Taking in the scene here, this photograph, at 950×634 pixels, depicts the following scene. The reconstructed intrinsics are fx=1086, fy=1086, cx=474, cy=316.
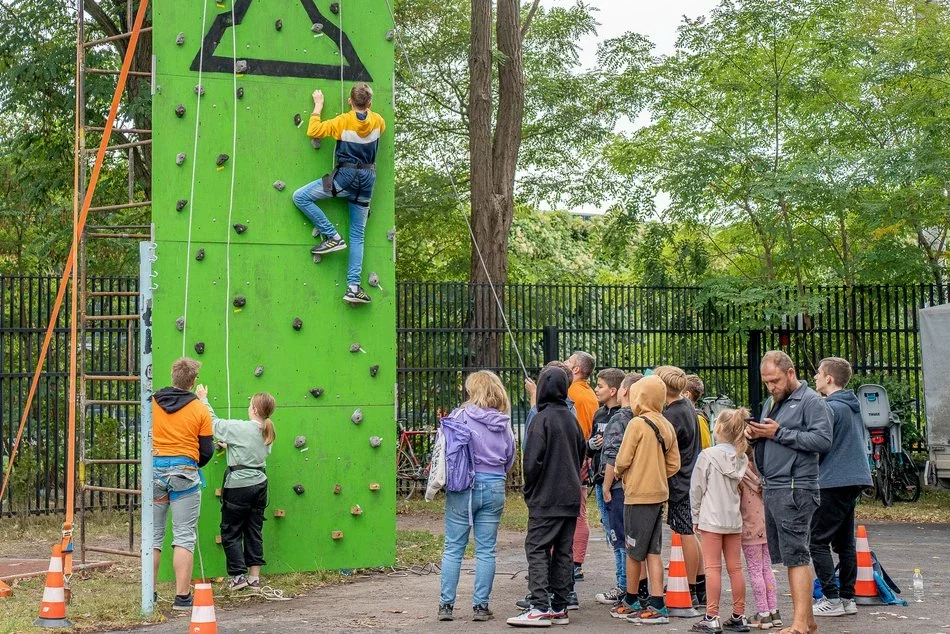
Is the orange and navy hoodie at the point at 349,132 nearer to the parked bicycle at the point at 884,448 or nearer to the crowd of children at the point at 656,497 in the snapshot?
the crowd of children at the point at 656,497

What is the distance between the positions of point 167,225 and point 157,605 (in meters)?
3.29

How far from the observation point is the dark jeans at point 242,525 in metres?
9.15

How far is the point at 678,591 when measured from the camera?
8102 mm

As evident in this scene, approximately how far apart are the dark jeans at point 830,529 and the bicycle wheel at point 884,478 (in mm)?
7807

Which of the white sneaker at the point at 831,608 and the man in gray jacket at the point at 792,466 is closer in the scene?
the man in gray jacket at the point at 792,466

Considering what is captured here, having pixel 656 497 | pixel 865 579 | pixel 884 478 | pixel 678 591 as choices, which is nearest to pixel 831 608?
pixel 865 579

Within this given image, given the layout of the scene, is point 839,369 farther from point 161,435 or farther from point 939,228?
point 939,228

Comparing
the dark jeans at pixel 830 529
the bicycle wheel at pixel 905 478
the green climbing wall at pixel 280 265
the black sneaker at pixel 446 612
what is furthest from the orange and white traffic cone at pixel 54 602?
the bicycle wheel at pixel 905 478

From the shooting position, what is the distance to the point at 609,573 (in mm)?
10172

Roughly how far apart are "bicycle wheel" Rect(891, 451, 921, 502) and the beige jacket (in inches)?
366

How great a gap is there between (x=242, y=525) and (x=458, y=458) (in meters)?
2.48

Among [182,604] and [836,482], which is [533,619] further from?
[182,604]

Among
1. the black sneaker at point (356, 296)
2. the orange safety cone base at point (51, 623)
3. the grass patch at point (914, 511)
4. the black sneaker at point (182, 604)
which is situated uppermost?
the black sneaker at point (356, 296)

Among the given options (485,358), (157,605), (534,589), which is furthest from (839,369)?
(485,358)
